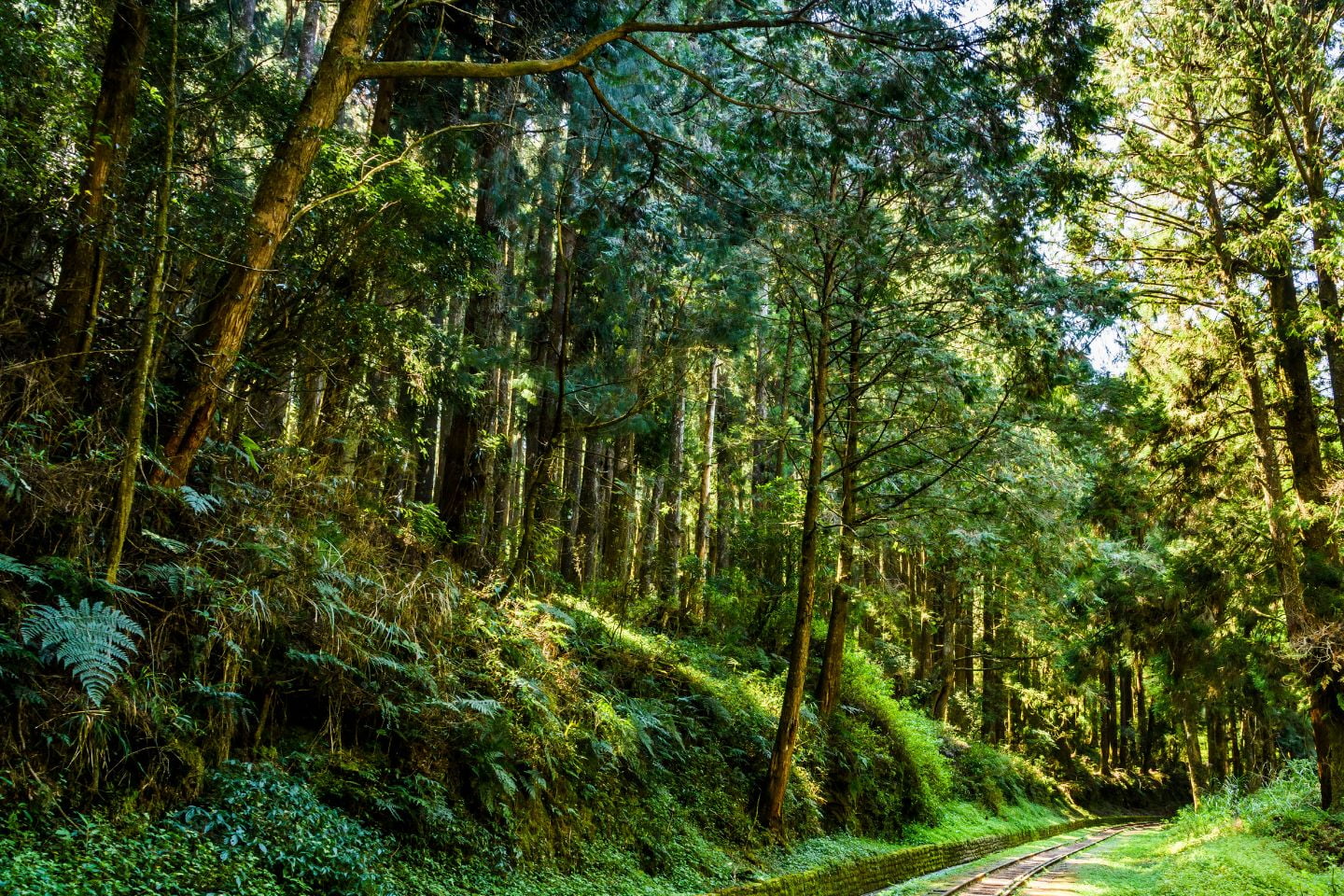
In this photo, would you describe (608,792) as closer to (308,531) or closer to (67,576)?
(308,531)

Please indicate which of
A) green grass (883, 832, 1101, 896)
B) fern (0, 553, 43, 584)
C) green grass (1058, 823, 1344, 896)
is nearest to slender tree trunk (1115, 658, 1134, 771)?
green grass (883, 832, 1101, 896)

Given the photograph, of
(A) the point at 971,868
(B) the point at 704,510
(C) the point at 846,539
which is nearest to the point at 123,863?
(C) the point at 846,539

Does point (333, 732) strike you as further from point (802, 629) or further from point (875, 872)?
point (875, 872)

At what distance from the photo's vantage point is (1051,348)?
11.0m

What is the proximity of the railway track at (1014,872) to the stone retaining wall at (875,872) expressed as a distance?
96cm

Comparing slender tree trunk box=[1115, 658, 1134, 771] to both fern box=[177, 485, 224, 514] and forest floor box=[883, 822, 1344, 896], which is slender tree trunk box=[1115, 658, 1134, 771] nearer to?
forest floor box=[883, 822, 1344, 896]

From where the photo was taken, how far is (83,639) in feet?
14.8

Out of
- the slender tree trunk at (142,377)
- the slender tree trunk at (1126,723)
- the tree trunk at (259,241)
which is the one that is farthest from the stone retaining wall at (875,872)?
the slender tree trunk at (1126,723)

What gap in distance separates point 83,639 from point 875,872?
38.5 feet

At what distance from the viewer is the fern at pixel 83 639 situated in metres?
4.42

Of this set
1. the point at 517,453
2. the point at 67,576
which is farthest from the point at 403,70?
the point at 517,453

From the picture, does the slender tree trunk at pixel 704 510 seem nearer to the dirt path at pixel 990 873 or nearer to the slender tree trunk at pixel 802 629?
the slender tree trunk at pixel 802 629

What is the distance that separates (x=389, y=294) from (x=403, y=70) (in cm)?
Result: 276

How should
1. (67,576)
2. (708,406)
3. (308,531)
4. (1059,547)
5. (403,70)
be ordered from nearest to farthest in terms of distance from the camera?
(67,576)
(403,70)
(308,531)
(1059,547)
(708,406)
